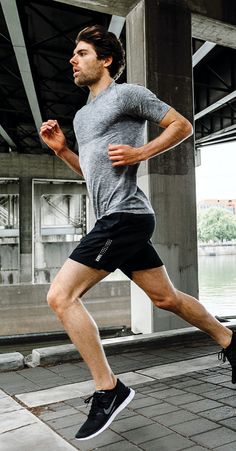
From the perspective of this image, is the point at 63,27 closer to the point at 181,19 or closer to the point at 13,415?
the point at 181,19

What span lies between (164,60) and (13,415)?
189 inches

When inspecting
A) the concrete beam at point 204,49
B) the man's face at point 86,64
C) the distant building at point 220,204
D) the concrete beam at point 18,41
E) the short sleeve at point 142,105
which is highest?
the distant building at point 220,204

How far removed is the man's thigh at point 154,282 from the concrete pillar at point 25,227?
27.4m

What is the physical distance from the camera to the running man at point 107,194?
2240 mm

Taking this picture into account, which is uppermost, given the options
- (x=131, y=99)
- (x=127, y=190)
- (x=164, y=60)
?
(x=164, y=60)

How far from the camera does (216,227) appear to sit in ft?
416

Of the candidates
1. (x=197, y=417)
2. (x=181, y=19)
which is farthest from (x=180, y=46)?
(x=197, y=417)

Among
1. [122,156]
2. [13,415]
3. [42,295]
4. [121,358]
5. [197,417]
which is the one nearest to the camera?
[122,156]

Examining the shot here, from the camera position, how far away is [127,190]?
94.1 inches

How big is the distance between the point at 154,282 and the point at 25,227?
28.0m

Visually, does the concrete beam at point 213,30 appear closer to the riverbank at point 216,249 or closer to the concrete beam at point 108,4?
the concrete beam at point 108,4

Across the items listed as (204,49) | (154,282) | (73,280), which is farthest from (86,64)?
(204,49)

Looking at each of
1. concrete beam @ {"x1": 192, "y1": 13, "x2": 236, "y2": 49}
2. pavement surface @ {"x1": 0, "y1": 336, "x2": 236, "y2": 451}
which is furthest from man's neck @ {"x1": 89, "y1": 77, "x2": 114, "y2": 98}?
concrete beam @ {"x1": 192, "y1": 13, "x2": 236, "y2": 49}

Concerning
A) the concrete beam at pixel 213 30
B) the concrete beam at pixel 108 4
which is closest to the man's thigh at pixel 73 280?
the concrete beam at pixel 108 4
